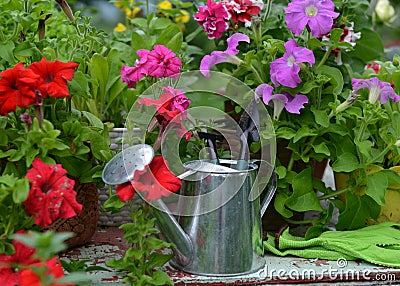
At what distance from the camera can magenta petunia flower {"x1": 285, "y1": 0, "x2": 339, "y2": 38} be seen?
1.02 m

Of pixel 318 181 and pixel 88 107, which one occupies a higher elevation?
pixel 88 107

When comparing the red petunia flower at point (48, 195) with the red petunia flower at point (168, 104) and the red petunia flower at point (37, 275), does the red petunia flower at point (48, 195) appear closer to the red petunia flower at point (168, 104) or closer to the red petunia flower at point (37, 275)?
the red petunia flower at point (37, 275)

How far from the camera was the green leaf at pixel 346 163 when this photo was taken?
1.03m

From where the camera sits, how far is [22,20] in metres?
0.92

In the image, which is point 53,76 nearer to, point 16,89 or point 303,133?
point 16,89

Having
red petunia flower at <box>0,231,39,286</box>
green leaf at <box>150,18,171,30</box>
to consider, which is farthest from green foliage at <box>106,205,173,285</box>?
green leaf at <box>150,18,171,30</box>

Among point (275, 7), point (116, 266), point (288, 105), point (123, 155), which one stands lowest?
point (116, 266)

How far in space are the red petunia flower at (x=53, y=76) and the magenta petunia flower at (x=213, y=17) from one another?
0.35m

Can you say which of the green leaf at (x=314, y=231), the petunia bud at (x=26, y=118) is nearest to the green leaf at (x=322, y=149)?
the green leaf at (x=314, y=231)

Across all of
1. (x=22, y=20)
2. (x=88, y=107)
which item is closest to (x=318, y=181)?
(x=88, y=107)

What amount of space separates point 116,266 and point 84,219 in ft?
0.57

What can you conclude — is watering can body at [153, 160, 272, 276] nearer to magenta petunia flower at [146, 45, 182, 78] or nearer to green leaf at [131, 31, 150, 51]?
magenta petunia flower at [146, 45, 182, 78]

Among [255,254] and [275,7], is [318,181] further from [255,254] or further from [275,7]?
[275,7]

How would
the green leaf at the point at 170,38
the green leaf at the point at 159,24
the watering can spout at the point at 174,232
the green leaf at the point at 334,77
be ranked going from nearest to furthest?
the watering can spout at the point at 174,232, the green leaf at the point at 334,77, the green leaf at the point at 170,38, the green leaf at the point at 159,24
